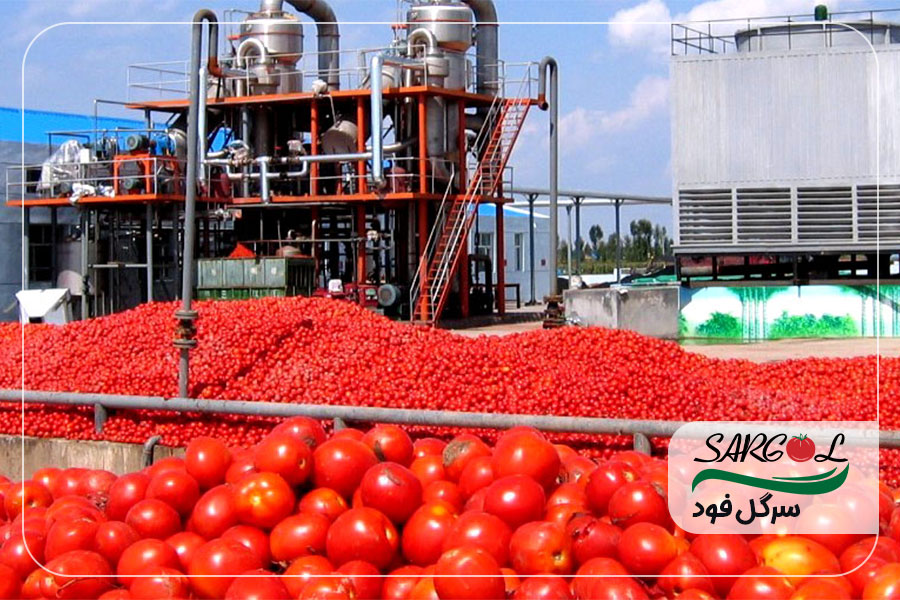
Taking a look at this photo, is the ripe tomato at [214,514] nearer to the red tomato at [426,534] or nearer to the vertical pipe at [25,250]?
the red tomato at [426,534]

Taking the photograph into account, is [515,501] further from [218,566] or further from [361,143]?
[361,143]

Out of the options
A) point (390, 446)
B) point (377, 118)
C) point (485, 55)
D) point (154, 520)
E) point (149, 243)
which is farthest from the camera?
point (485, 55)

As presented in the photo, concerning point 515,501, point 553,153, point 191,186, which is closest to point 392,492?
point 515,501

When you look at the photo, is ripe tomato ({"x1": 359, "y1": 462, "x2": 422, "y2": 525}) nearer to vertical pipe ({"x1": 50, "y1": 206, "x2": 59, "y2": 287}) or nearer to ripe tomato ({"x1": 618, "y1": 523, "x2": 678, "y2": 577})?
ripe tomato ({"x1": 618, "y1": 523, "x2": 678, "y2": 577})

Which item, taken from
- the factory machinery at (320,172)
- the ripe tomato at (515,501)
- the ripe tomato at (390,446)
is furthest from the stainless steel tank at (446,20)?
the ripe tomato at (515,501)

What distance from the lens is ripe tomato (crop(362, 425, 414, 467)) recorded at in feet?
17.8

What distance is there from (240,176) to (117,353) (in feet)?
61.5

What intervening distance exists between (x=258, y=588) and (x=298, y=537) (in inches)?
14.3

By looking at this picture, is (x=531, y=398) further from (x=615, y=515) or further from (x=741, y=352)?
(x=741, y=352)

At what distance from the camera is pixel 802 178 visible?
20734 mm

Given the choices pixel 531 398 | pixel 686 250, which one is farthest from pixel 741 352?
pixel 531 398

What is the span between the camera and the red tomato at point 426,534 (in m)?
4.63

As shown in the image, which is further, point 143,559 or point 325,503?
point 325,503

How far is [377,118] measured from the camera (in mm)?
27141
